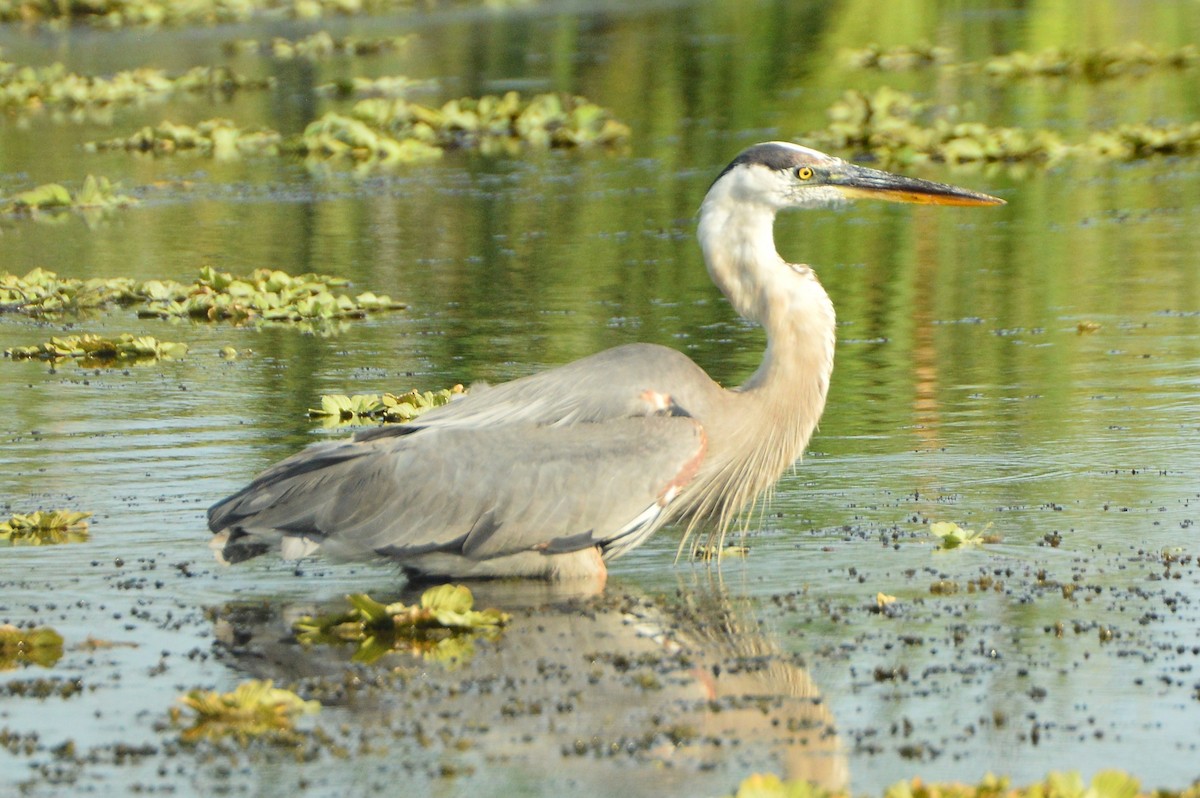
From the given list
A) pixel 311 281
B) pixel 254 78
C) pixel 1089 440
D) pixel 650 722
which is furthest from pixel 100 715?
pixel 254 78

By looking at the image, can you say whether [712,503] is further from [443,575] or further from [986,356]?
[986,356]

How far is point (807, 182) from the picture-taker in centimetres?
821

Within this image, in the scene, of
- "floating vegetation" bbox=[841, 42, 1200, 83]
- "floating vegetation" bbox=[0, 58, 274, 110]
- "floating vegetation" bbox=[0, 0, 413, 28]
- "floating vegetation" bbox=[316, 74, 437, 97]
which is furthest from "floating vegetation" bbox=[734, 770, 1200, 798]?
"floating vegetation" bbox=[0, 0, 413, 28]

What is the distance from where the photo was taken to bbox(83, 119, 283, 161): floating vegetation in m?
23.9

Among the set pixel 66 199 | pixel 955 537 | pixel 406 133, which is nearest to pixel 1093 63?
pixel 406 133

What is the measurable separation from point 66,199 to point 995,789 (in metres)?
15.7

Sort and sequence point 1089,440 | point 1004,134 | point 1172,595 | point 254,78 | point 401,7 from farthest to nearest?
point 401,7
point 254,78
point 1004,134
point 1089,440
point 1172,595

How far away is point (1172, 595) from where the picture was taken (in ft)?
23.3

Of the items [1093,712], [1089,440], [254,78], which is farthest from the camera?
[254,78]

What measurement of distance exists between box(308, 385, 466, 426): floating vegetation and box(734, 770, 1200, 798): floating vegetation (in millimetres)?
5316

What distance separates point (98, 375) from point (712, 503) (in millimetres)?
5418

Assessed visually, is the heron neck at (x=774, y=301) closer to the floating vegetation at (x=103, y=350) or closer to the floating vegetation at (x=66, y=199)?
the floating vegetation at (x=103, y=350)

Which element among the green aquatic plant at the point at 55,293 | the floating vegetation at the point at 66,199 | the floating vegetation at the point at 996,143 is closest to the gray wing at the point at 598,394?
the green aquatic plant at the point at 55,293

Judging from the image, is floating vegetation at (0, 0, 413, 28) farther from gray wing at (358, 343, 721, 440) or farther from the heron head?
gray wing at (358, 343, 721, 440)
